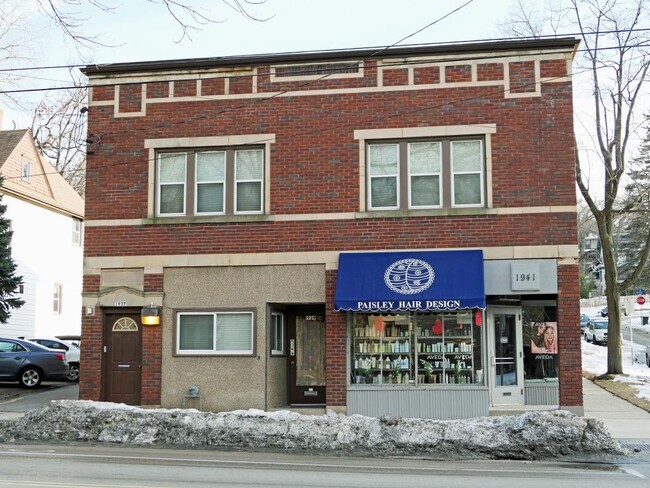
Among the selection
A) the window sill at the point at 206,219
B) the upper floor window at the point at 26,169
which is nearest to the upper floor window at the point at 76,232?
the upper floor window at the point at 26,169

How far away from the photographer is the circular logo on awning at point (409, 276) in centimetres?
1552

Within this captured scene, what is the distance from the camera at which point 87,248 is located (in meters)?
17.2

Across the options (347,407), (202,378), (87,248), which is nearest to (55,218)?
(87,248)

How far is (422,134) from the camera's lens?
16.2 m

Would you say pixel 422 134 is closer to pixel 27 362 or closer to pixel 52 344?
pixel 27 362

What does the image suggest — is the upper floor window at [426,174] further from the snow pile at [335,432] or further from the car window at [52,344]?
the car window at [52,344]

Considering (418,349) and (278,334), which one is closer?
(418,349)

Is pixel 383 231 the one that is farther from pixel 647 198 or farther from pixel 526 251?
pixel 647 198

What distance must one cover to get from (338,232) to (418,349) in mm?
3004

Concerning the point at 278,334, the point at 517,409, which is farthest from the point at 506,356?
the point at 278,334

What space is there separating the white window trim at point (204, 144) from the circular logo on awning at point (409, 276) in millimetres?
3060

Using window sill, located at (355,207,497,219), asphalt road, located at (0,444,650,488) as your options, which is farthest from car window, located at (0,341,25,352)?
window sill, located at (355,207,497,219)

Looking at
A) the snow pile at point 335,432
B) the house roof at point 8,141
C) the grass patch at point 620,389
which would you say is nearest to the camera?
the snow pile at point 335,432

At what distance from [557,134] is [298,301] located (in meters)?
6.48
